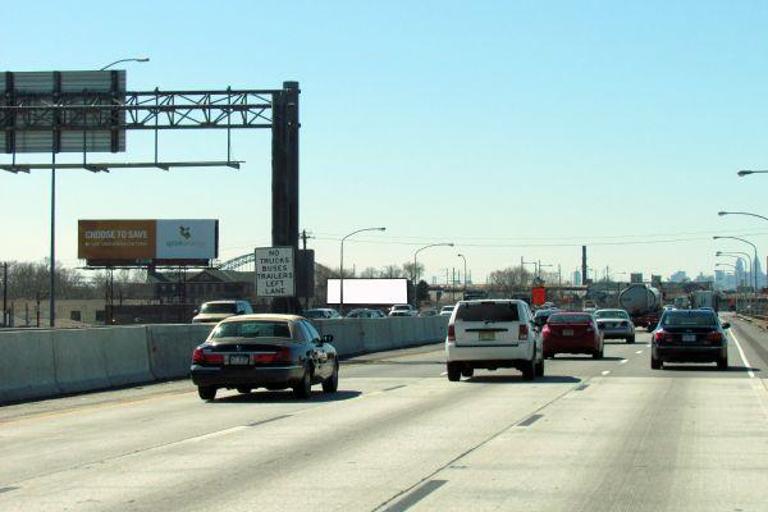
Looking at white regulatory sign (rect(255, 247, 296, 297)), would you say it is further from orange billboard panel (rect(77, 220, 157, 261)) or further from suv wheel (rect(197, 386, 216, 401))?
orange billboard panel (rect(77, 220, 157, 261))

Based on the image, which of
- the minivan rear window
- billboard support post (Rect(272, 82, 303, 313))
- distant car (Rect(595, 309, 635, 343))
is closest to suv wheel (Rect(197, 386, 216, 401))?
the minivan rear window

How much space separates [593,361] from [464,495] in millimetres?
24621

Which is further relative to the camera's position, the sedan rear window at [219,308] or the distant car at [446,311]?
the distant car at [446,311]

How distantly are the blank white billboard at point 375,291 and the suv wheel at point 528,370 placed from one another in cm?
9720

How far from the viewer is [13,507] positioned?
9.32m

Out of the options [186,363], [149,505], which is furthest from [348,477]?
[186,363]

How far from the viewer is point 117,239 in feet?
360

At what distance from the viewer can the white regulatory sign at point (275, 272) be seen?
3403 centimetres

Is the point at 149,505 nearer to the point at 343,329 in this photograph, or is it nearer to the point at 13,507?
the point at 13,507

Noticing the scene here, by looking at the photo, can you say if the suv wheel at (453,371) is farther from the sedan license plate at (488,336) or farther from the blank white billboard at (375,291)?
the blank white billboard at (375,291)

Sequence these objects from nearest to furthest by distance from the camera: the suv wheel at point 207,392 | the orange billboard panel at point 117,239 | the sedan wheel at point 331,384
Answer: the suv wheel at point 207,392
the sedan wheel at point 331,384
the orange billboard panel at point 117,239

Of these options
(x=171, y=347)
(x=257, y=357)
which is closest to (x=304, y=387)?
(x=257, y=357)

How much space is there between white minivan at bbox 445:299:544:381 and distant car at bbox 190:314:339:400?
5036mm

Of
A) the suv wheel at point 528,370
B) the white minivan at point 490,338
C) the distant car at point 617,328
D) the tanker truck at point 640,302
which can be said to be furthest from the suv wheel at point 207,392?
the tanker truck at point 640,302
